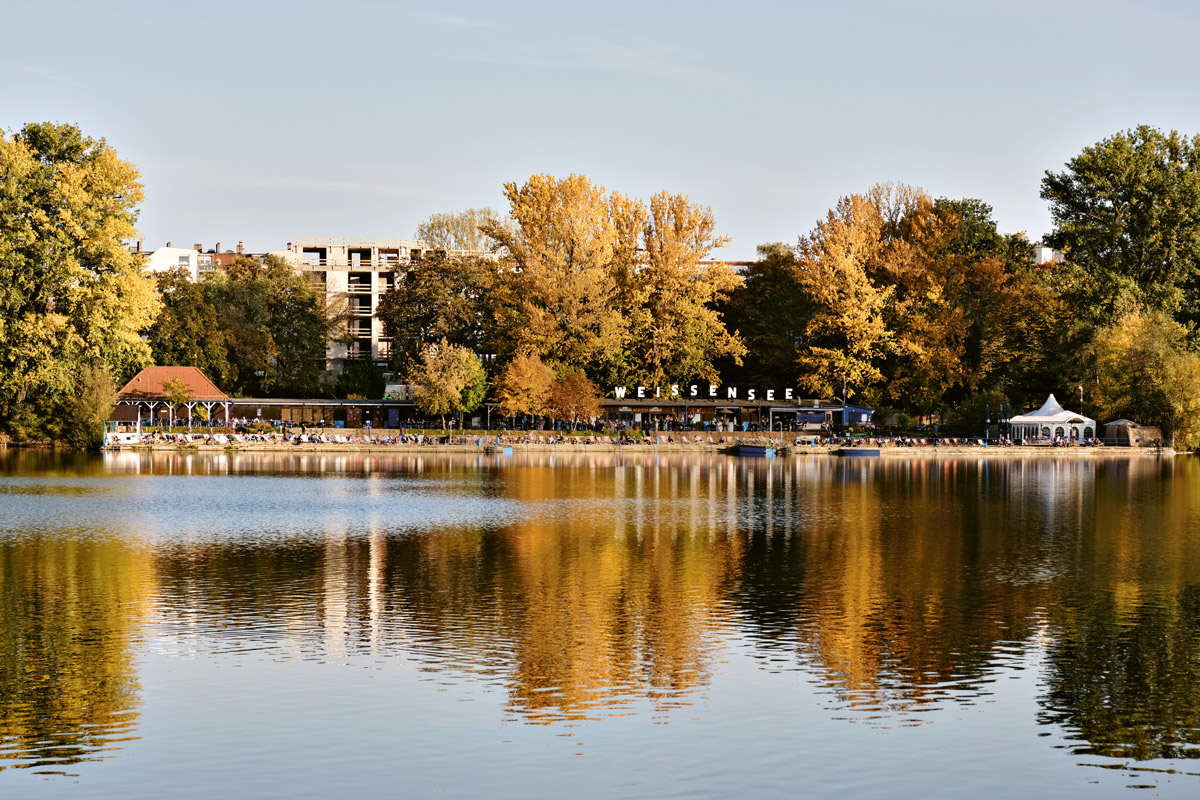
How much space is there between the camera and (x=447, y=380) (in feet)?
282

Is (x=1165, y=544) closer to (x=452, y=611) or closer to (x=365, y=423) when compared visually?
(x=452, y=611)

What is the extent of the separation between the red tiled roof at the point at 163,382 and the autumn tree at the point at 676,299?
29.4m

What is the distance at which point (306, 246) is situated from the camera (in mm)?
128625

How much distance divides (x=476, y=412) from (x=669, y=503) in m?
51.5

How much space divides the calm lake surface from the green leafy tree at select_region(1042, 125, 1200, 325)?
52.1 meters

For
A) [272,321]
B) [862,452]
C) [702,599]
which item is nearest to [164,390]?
[272,321]

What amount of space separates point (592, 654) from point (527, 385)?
65353mm

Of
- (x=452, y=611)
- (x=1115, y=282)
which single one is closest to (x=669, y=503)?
(x=452, y=611)

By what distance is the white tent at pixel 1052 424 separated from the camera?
84.2m

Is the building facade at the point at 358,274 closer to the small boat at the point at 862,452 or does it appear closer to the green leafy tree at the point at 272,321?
the green leafy tree at the point at 272,321

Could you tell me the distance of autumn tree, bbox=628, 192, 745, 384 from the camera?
8888cm

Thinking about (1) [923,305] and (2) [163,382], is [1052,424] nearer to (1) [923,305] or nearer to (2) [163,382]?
(1) [923,305]

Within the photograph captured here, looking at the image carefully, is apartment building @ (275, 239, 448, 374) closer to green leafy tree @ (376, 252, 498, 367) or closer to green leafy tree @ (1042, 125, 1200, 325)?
green leafy tree @ (376, 252, 498, 367)

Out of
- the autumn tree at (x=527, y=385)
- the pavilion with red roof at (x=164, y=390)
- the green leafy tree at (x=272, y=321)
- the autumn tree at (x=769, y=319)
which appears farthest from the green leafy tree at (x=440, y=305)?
the autumn tree at (x=769, y=319)
